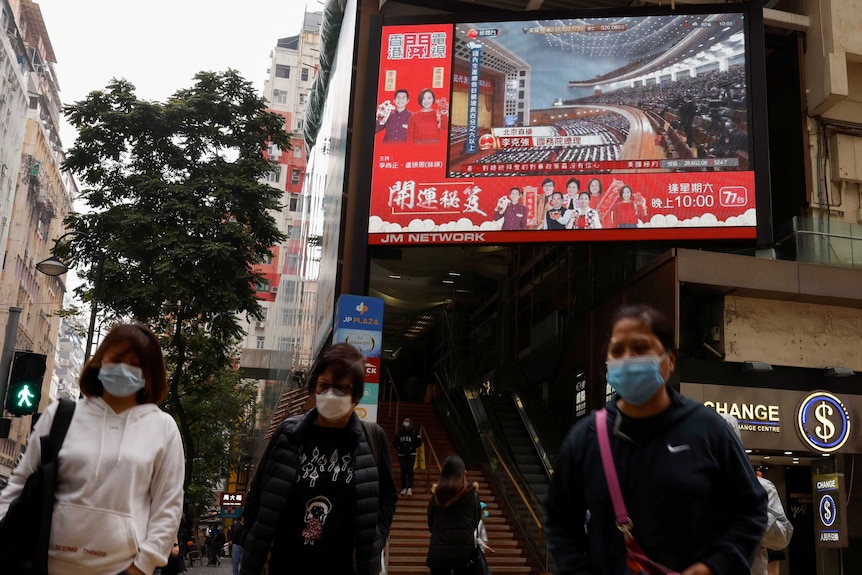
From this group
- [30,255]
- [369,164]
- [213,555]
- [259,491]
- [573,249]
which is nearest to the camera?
[259,491]

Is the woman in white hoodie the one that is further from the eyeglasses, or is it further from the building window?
the building window

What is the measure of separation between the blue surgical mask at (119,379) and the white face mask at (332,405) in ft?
2.44

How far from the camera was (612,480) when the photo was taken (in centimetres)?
265

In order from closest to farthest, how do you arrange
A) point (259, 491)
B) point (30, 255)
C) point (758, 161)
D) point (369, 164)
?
point (259, 491), point (758, 161), point (369, 164), point (30, 255)

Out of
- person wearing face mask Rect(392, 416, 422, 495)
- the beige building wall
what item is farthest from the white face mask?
the beige building wall

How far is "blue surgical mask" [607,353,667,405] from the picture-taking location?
8.99ft

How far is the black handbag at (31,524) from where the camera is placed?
3055 mm

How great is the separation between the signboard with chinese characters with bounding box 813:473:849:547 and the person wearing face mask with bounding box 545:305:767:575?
47.1 feet

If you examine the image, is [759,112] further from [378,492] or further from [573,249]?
[378,492]

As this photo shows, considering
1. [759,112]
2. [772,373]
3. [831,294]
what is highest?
[759,112]

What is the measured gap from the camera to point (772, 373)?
16562 millimetres

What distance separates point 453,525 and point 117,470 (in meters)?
4.30

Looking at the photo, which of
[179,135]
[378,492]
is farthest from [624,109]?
[378,492]

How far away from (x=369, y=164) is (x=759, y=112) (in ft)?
24.0
